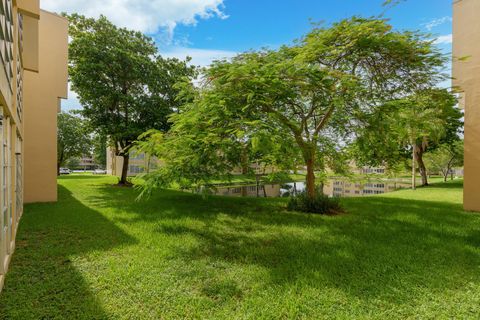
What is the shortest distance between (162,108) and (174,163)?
9466mm

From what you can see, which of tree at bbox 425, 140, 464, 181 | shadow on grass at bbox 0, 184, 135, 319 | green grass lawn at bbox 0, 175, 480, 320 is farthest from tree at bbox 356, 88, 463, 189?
tree at bbox 425, 140, 464, 181

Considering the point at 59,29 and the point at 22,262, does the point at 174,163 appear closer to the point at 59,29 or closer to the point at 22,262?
the point at 22,262

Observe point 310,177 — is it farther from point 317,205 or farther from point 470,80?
point 470,80

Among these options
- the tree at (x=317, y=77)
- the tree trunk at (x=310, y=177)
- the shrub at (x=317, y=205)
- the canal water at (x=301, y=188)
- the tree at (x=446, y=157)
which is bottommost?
the canal water at (x=301, y=188)

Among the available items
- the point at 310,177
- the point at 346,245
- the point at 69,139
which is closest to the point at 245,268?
the point at 346,245

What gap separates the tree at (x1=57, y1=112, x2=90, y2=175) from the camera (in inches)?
1220

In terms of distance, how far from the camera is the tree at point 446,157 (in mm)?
23125

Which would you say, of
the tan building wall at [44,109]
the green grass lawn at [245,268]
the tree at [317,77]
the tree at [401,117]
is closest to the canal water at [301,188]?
the tree at [401,117]

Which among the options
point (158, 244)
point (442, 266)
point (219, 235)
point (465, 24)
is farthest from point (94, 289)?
point (465, 24)

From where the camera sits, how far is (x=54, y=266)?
13.8 ft

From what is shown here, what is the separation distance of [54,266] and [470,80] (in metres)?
12.1

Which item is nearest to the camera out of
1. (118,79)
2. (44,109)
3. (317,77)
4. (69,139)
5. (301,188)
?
(317,77)

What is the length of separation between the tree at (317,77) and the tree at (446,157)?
63.9 feet

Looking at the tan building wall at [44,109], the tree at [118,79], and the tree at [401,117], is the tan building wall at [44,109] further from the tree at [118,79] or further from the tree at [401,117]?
the tree at [401,117]
